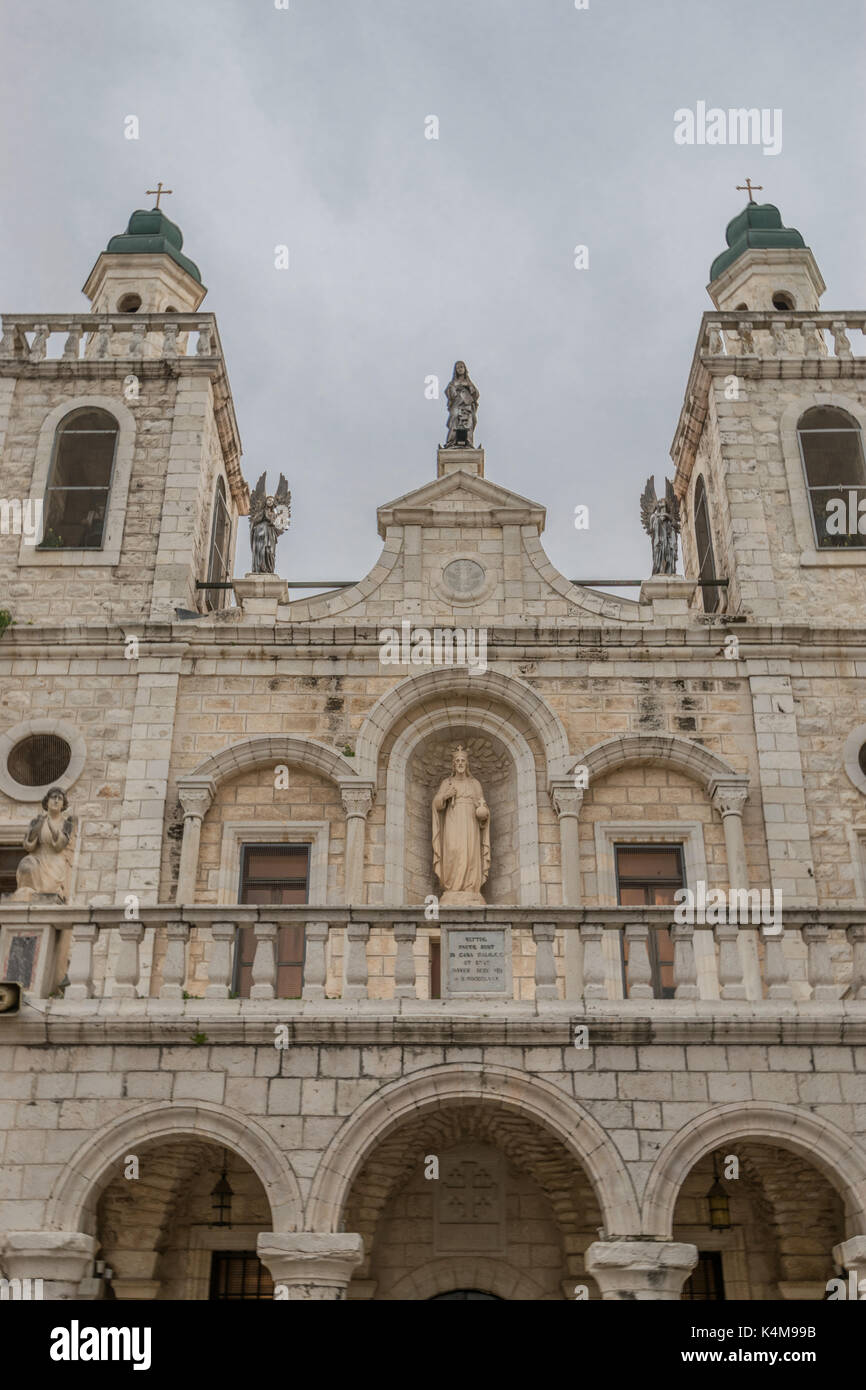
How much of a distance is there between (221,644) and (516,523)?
14.9 feet

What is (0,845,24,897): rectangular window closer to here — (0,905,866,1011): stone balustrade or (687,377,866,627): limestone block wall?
(0,905,866,1011): stone balustrade

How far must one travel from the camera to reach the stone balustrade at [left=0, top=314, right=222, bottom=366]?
21562mm

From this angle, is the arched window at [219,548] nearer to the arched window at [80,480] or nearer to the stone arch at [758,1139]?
the arched window at [80,480]

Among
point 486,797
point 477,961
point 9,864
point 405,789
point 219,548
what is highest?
point 219,548

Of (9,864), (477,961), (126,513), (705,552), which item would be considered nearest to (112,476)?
(126,513)

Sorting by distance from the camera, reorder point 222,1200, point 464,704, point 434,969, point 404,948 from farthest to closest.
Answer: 1. point 464,704
2. point 434,969
3. point 222,1200
4. point 404,948

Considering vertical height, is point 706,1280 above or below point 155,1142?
below

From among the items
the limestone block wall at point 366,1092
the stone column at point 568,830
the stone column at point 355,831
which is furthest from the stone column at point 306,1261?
the stone column at point 355,831

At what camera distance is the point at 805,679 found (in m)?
18.3

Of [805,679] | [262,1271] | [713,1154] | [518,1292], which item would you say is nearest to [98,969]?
[262,1271]

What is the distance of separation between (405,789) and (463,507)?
4478 millimetres

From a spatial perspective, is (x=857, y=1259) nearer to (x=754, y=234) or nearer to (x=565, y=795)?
(x=565, y=795)

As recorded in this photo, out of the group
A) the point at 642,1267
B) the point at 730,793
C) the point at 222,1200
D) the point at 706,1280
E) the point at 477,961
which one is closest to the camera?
the point at 642,1267

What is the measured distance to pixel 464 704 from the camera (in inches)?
721
